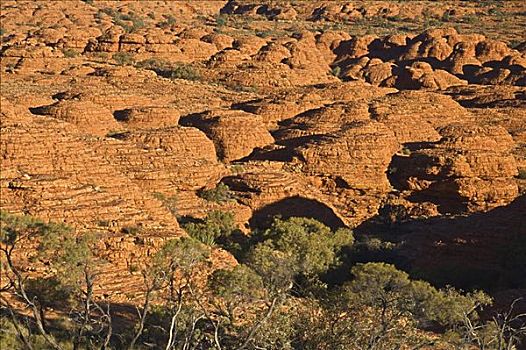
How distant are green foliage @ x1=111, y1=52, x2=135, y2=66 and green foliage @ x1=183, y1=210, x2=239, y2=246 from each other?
38102 mm

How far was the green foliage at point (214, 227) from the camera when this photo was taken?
23.1 metres

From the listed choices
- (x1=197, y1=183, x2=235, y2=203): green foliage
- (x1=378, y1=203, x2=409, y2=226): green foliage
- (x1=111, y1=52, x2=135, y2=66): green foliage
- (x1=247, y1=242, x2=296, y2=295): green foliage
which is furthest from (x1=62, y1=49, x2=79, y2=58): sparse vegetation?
(x1=247, y1=242, x2=296, y2=295): green foliage

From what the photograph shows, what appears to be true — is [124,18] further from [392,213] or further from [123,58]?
[392,213]

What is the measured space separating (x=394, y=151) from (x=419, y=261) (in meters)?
12.1

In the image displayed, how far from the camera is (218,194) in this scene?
27156 mm

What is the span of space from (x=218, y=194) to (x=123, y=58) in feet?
123

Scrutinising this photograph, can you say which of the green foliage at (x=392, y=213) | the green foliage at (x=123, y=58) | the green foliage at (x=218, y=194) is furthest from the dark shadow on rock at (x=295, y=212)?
the green foliage at (x=123, y=58)

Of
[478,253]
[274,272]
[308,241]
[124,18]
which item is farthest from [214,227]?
[124,18]

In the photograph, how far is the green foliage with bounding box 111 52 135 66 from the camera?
60.8m

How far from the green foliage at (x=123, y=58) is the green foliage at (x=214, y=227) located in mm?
38102

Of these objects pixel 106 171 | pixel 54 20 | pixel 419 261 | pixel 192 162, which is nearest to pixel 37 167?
pixel 106 171

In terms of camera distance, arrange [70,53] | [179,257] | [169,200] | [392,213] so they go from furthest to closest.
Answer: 1. [70,53]
2. [392,213]
3. [169,200]
4. [179,257]

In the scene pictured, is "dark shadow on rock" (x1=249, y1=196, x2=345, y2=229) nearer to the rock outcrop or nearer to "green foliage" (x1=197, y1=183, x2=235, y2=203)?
"green foliage" (x1=197, y1=183, x2=235, y2=203)

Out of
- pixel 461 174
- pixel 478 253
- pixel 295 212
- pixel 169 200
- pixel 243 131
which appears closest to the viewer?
pixel 478 253
